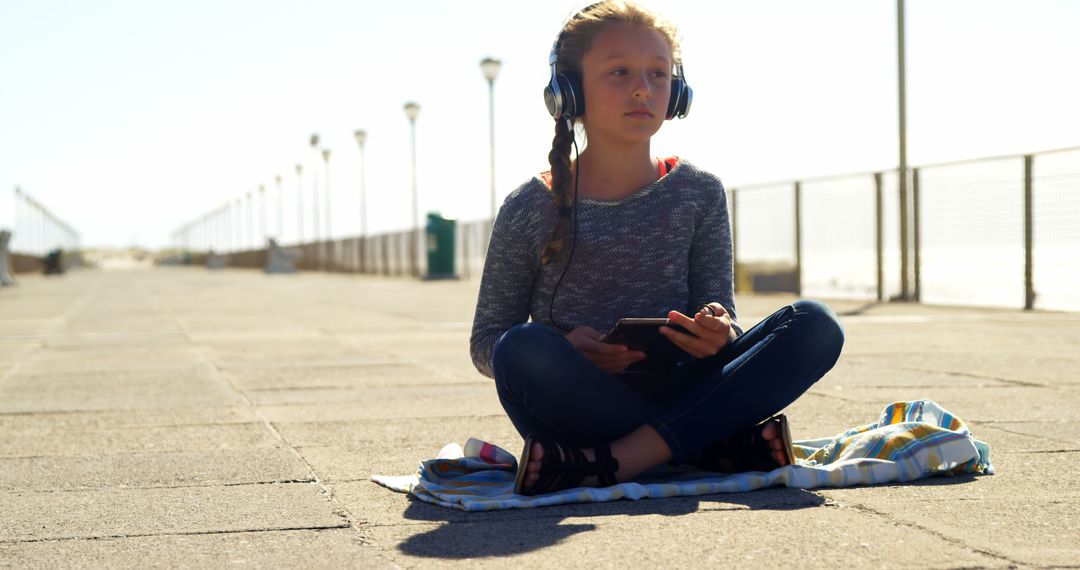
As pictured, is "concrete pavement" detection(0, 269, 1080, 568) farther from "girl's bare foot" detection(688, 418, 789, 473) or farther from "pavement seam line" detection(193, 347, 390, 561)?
"girl's bare foot" detection(688, 418, 789, 473)

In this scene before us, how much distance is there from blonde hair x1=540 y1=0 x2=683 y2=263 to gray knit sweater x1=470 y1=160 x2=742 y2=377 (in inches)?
2.1

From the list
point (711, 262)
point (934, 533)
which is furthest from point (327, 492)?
point (934, 533)

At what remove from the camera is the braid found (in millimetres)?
3574

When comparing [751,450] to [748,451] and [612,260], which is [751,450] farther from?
[612,260]

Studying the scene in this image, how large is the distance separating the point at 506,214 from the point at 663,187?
0.44m

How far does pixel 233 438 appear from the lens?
193 inches

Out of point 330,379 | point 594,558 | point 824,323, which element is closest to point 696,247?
point 824,323

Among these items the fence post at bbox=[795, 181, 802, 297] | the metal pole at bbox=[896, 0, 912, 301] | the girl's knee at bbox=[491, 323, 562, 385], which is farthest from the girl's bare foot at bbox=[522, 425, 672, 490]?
the fence post at bbox=[795, 181, 802, 297]

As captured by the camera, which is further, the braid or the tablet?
the braid

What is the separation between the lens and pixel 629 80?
3652 mm

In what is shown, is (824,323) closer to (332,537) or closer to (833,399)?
(332,537)

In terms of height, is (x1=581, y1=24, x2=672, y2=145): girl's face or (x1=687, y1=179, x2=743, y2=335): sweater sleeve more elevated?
(x1=581, y1=24, x2=672, y2=145): girl's face

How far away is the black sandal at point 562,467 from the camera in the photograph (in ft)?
10.9

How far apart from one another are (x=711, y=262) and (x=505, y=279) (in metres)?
0.57
